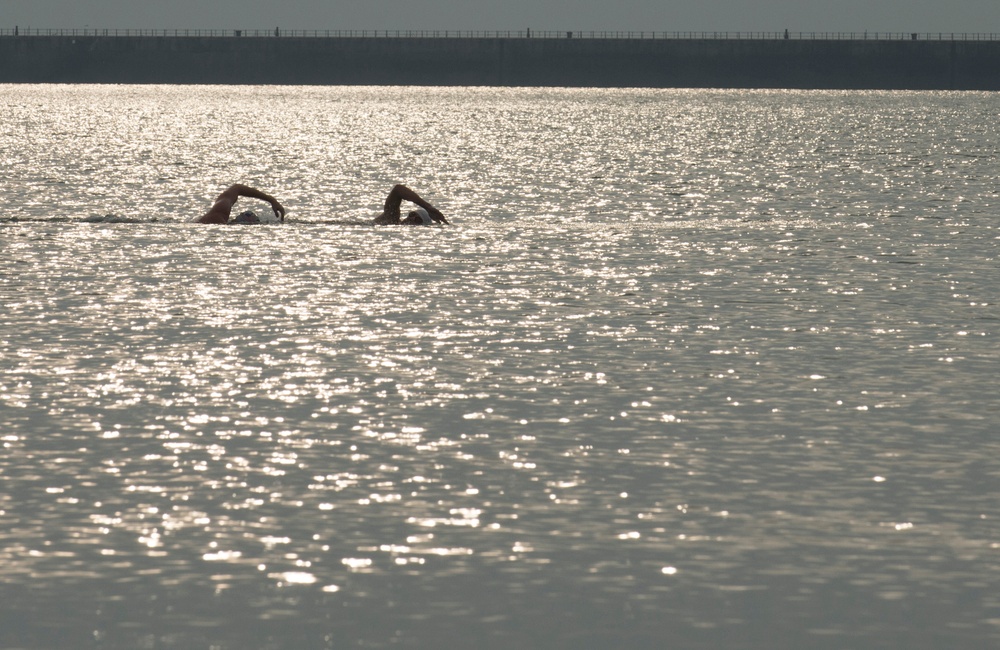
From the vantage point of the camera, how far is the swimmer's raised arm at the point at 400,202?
35500 mm

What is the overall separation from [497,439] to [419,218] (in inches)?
940

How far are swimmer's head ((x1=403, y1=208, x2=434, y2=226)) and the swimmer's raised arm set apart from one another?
0.46ft

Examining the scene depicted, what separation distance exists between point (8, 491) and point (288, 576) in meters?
3.45

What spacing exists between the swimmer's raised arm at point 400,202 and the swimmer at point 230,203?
247cm

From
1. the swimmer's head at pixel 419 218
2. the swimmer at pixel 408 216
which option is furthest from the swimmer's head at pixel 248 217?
the swimmer's head at pixel 419 218

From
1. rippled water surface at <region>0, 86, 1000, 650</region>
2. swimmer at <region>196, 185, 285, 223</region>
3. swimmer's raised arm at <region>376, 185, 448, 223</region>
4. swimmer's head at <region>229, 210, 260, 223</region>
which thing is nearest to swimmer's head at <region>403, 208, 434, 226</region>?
swimmer's raised arm at <region>376, 185, 448, 223</region>

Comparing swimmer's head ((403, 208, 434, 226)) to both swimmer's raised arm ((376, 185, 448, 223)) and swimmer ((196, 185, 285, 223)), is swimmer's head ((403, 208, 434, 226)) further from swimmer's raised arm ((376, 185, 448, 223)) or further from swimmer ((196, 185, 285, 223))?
swimmer ((196, 185, 285, 223))

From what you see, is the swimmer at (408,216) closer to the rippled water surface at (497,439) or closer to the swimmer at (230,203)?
the rippled water surface at (497,439)

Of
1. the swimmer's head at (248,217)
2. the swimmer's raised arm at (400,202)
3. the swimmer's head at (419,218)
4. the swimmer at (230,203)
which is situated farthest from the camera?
the swimmer's head at (419,218)

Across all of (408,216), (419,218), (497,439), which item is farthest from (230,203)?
(497,439)

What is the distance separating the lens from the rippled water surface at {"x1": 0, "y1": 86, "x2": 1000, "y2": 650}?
10875mm

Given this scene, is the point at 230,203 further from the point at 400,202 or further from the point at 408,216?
the point at 408,216

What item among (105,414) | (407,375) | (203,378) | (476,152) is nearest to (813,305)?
(407,375)

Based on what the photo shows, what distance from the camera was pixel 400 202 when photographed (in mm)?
37844
